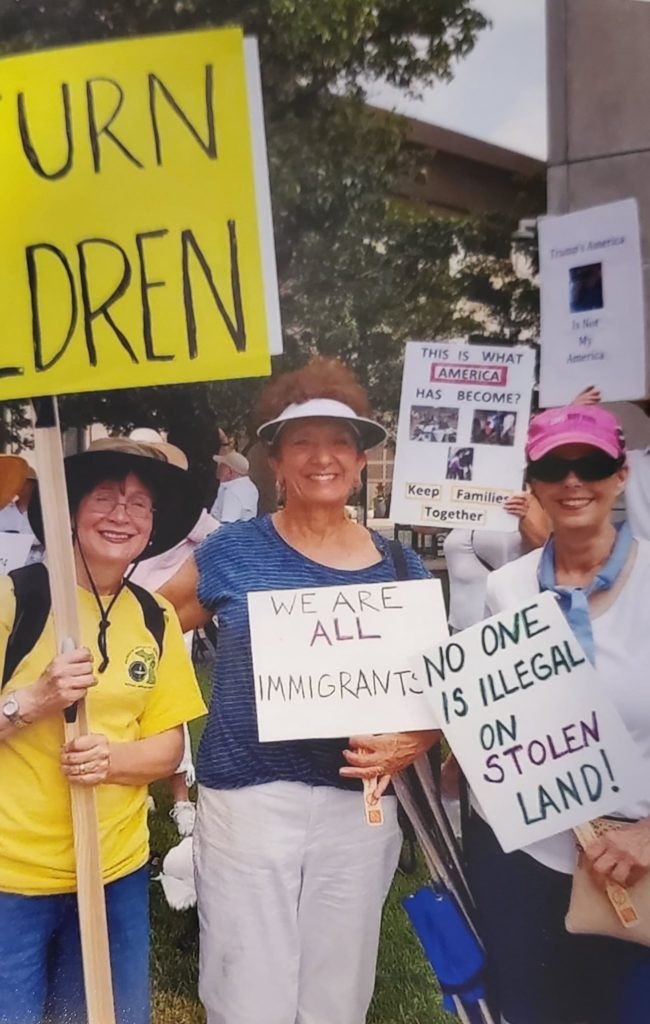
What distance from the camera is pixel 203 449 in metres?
2.15

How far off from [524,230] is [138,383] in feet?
2.86

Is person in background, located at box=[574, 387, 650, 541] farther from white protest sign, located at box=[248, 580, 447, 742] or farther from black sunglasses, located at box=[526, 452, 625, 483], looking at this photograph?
white protest sign, located at box=[248, 580, 447, 742]

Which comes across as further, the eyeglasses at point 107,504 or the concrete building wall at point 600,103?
the eyeglasses at point 107,504

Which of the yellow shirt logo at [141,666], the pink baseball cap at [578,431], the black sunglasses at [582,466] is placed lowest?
the yellow shirt logo at [141,666]

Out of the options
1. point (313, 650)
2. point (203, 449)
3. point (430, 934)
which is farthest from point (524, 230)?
point (430, 934)

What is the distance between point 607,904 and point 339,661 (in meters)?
0.76

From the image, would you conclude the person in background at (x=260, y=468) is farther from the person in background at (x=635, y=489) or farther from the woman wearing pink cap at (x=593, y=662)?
the person in background at (x=635, y=489)

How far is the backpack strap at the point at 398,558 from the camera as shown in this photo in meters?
2.14

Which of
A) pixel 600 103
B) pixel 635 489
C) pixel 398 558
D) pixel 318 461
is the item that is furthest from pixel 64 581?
pixel 600 103

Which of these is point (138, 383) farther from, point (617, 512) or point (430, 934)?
point (430, 934)

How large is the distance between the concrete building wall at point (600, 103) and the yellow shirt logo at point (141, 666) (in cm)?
124

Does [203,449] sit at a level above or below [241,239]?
below

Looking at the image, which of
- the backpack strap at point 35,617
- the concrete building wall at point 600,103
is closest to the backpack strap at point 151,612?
the backpack strap at point 35,617

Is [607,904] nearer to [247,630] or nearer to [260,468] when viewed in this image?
[247,630]
